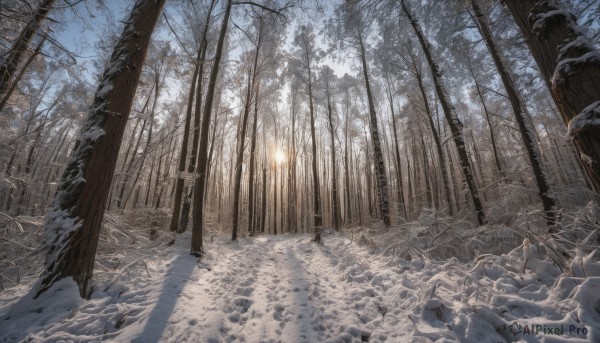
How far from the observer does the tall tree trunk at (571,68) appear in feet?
6.49

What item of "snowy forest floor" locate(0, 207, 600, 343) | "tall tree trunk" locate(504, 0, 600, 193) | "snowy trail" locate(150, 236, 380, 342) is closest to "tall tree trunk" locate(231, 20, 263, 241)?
"snowy trail" locate(150, 236, 380, 342)

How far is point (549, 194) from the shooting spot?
17.7ft

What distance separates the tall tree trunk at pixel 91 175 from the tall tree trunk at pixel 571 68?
531cm

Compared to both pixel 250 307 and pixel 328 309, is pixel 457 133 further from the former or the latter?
pixel 250 307

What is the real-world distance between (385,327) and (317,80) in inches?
551

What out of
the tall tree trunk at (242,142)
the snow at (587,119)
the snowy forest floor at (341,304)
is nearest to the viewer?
the snow at (587,119)

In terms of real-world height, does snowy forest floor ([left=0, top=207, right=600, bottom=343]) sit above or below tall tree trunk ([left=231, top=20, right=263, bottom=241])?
below

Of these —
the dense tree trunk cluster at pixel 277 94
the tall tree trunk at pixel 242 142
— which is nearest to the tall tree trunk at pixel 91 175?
the dense tree trunk cluster at pixel 277 94

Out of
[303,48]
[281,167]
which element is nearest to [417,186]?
[281,167]

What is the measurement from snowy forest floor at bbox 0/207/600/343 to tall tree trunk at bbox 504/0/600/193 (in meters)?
1.24

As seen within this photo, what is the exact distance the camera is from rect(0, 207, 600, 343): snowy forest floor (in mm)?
2176

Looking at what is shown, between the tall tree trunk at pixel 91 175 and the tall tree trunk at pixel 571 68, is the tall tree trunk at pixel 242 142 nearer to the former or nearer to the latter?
the tall tree trunk at pixel 91 175

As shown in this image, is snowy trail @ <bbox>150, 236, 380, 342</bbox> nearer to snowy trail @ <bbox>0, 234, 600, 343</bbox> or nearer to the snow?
snowy trail @ <bbox>0, 234, 600, 343</bbox>

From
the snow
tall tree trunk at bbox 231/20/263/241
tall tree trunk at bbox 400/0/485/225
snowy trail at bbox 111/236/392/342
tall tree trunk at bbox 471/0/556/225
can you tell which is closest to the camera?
the snow
